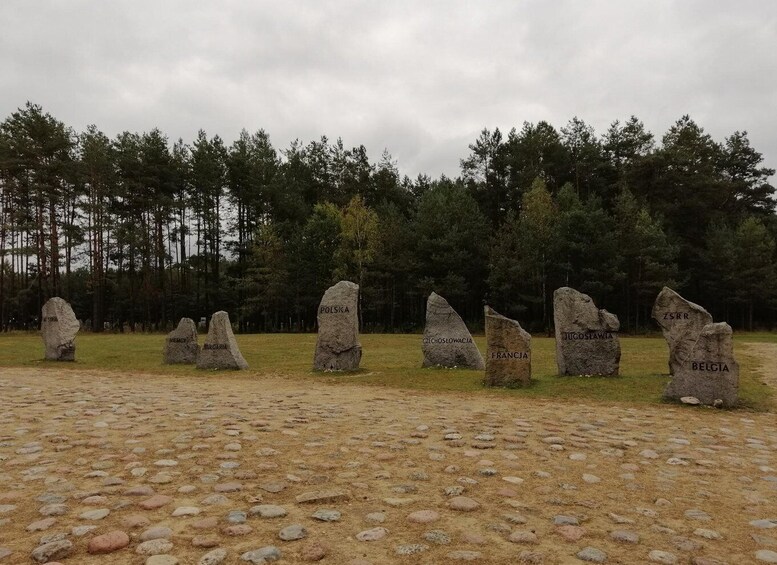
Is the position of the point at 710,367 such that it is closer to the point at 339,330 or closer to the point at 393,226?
the point at 339,330

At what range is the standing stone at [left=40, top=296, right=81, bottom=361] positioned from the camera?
16.4 meters

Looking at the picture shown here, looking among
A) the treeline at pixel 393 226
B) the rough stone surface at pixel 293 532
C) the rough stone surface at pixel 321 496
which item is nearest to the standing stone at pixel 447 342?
the rough stone surface at pixel 321 496

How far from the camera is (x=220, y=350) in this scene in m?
14.2

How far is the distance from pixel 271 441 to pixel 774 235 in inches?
1954

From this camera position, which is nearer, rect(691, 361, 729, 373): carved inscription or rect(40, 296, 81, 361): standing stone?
rect(691, 361, 729, 373): carved inscription

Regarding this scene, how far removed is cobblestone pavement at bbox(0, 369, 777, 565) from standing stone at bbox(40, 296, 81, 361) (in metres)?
10.1

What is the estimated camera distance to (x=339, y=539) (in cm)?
298

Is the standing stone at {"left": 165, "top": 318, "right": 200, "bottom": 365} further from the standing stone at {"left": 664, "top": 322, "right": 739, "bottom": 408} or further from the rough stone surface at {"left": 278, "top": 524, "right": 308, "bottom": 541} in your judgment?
the rough stone surface at {"left": 278, "top": 524, "right": 308, "bottom": 541}

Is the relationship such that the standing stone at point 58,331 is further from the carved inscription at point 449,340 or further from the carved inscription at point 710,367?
the carved inscription at point 710,367

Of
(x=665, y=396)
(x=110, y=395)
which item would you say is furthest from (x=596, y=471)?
(x=110, y=395)

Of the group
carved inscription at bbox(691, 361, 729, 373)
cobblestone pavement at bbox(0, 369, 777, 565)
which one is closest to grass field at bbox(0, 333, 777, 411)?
carved inscription at bbox(691, 361, 729, 373)

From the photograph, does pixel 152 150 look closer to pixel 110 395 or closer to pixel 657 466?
pixel 110 395

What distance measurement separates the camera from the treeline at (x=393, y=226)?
34.6 metres

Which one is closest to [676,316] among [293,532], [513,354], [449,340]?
[513,354]
